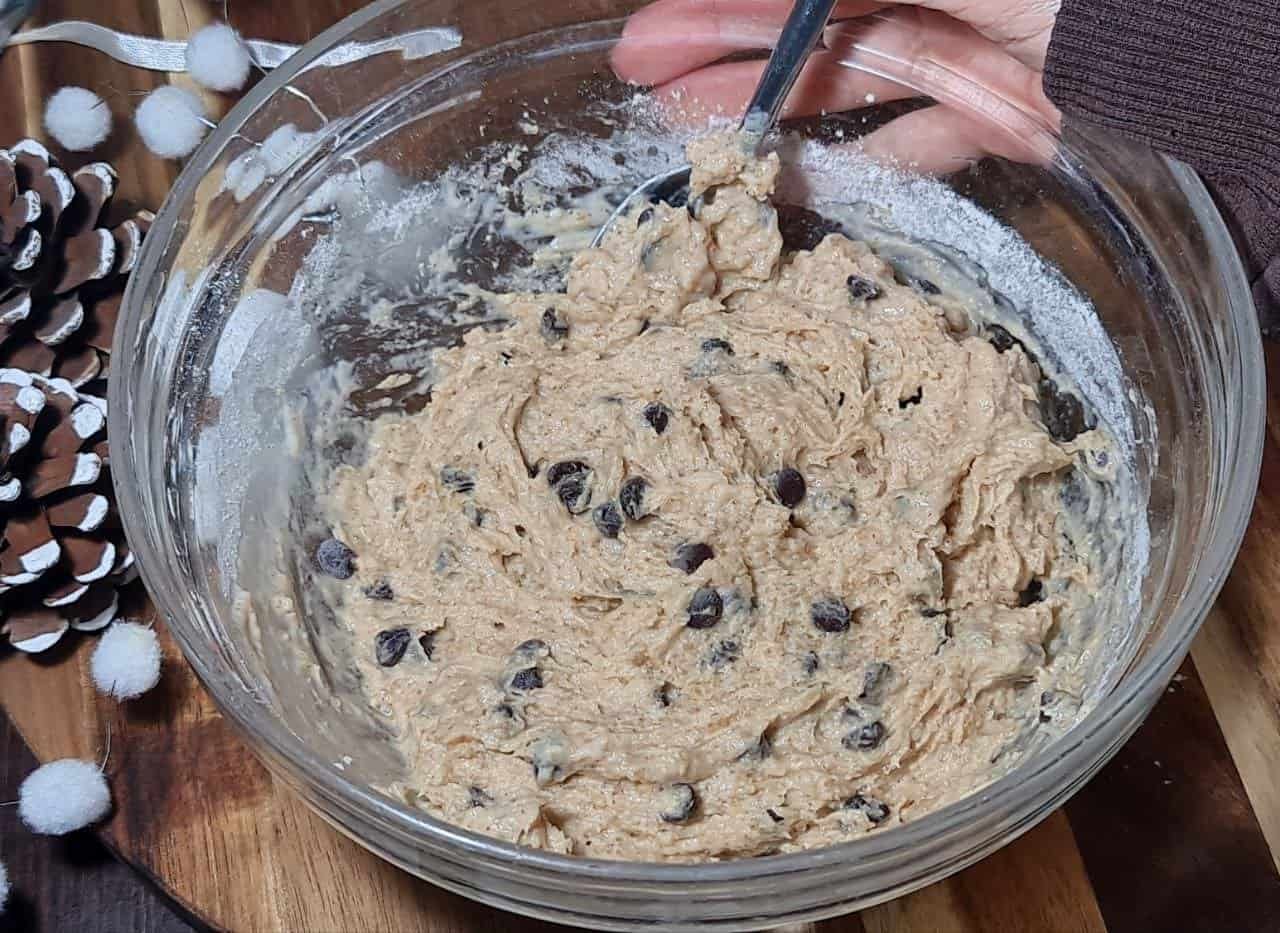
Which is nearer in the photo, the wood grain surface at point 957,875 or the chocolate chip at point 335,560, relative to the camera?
the wood grain surface at point 957,875

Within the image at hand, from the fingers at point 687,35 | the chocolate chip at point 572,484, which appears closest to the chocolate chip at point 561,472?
the chocolate chip at point 572,484

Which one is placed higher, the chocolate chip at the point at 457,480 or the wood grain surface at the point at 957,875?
the chocolate chip at the point at 457,480

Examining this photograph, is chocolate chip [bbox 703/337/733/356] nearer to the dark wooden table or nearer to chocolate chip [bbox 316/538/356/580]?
chocolate chip [bbox 316/538/356/580]

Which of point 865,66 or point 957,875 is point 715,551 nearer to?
point 957,875

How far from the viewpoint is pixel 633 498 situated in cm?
200

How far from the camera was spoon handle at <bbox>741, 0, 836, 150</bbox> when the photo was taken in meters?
2.03

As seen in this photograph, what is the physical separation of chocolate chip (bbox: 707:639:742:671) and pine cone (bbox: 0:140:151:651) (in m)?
1.00

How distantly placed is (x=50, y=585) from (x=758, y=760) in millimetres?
1202

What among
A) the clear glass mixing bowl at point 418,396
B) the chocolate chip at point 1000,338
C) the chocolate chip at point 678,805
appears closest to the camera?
the clear glass mixing bowl at point 418,396

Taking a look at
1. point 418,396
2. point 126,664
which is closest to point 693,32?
point 418,396

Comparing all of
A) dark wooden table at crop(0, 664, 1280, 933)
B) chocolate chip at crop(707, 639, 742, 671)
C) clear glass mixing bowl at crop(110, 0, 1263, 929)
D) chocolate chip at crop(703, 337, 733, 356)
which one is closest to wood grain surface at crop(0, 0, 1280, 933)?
dark wooden table at crop(0, 664, 1280, 933)

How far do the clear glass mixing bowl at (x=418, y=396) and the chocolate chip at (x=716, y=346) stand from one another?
0.38 meters

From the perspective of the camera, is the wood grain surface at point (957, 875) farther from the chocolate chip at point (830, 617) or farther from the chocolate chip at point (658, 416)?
the chocolate chip at point (658, 416)

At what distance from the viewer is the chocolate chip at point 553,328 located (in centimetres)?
221
